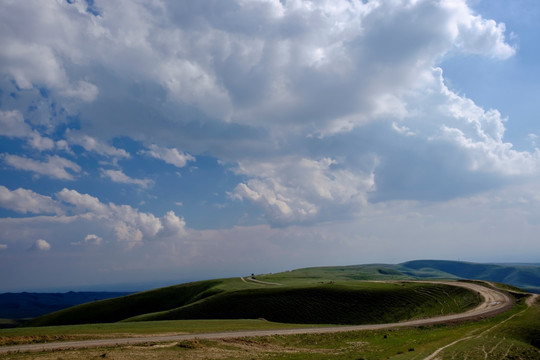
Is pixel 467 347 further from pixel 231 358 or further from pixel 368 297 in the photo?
pixel 368 297

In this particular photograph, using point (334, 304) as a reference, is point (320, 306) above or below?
below

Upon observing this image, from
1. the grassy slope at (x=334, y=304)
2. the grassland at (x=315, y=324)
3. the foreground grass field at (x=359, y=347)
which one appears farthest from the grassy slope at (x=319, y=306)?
the foreground grass field at (x=359, y=347)

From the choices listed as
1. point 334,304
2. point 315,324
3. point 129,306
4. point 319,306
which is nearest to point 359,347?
point 315,324

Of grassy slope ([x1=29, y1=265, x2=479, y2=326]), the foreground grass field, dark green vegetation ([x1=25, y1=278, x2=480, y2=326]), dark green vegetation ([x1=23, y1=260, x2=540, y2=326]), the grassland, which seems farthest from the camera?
grassy slope ([x1=29, y1=265, x2=479, y2=326])

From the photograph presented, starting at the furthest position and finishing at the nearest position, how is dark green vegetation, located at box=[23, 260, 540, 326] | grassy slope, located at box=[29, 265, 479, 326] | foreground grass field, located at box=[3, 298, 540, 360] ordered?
grassy slope, located at box=[29, 265, 479, 326] → dark green vegetation, located at box=[23, 260, 540, 326] → foreground grass field, located at box=[3, 298, 540, 360]

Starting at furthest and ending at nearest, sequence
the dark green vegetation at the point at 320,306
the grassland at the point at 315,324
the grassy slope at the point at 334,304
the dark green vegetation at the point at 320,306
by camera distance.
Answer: the dark green vegetation at the point at 320,306 < the dark green vegetation at the point at 320,306 < the grassy slope at the point at 334,304 < the grassland at the point at 315,324

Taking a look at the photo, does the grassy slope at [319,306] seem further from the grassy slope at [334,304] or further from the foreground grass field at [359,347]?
the foreground grass field at [359,347]

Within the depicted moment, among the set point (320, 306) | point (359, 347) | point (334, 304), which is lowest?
point (320, 306)

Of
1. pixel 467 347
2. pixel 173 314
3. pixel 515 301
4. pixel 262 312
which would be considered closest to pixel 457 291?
pixel 515 301

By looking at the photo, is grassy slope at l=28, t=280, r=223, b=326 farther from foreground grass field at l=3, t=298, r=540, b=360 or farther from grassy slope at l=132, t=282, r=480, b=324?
foreground grass field at l=3, t=298, r=540, b=360

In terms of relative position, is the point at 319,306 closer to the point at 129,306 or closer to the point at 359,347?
the point at 359,347

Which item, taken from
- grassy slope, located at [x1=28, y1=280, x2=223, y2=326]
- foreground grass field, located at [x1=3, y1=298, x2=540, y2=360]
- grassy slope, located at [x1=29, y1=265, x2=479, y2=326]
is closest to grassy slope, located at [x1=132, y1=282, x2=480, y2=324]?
grassy slope, located at [x1=29, y1=265, x2=479, y2=326]

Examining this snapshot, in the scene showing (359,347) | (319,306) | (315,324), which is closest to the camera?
(359,347)

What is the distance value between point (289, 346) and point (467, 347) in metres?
18.8
